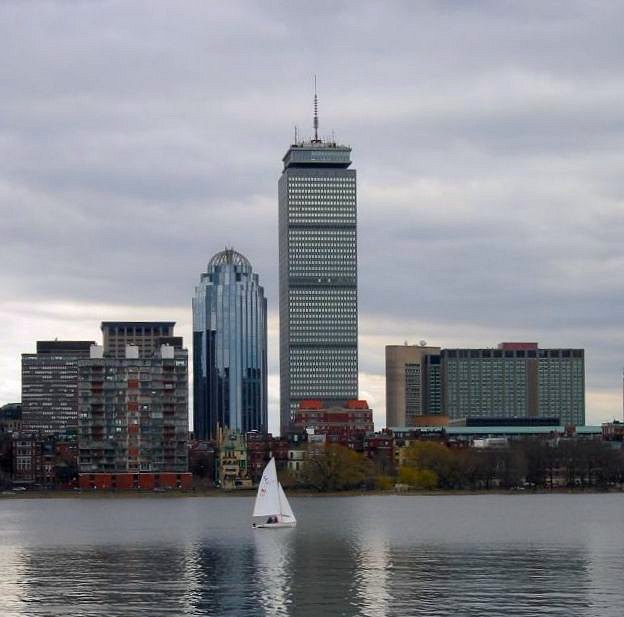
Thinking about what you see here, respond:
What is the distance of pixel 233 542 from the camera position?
158000mm

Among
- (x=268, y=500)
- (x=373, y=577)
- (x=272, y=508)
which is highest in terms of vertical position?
(x=268, y=500)

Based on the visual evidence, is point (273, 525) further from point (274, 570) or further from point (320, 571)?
point (320, 571)

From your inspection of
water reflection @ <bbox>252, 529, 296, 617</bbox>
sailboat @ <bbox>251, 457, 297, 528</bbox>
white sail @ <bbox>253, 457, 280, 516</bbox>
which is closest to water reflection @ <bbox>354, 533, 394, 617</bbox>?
water reflection @ <bbox>252, 529, 296, 617</bbox>

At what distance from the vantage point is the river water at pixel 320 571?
321ft

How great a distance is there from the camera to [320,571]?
397ft

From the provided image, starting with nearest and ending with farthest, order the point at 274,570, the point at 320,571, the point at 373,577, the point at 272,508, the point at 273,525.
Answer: the point at 373,577 < the point at 320,571 < the point at 274,570 < the point at 273,525 < the point at 272,508

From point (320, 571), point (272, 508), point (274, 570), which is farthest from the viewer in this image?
point (272, 508)

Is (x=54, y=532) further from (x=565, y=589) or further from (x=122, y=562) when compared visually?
(x=565, y=589)

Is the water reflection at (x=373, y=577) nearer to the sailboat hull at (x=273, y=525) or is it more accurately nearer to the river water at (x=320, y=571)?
the river water at (x=320, y=571)

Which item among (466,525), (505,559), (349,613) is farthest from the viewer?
(466,525)

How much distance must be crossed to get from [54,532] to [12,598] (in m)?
85.7

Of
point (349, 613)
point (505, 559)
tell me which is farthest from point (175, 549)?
point (349, 613)

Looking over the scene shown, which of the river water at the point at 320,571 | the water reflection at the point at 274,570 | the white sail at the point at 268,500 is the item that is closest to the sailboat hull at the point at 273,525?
the white sail at the point at 268,500

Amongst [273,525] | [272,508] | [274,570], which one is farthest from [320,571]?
[272,508]
